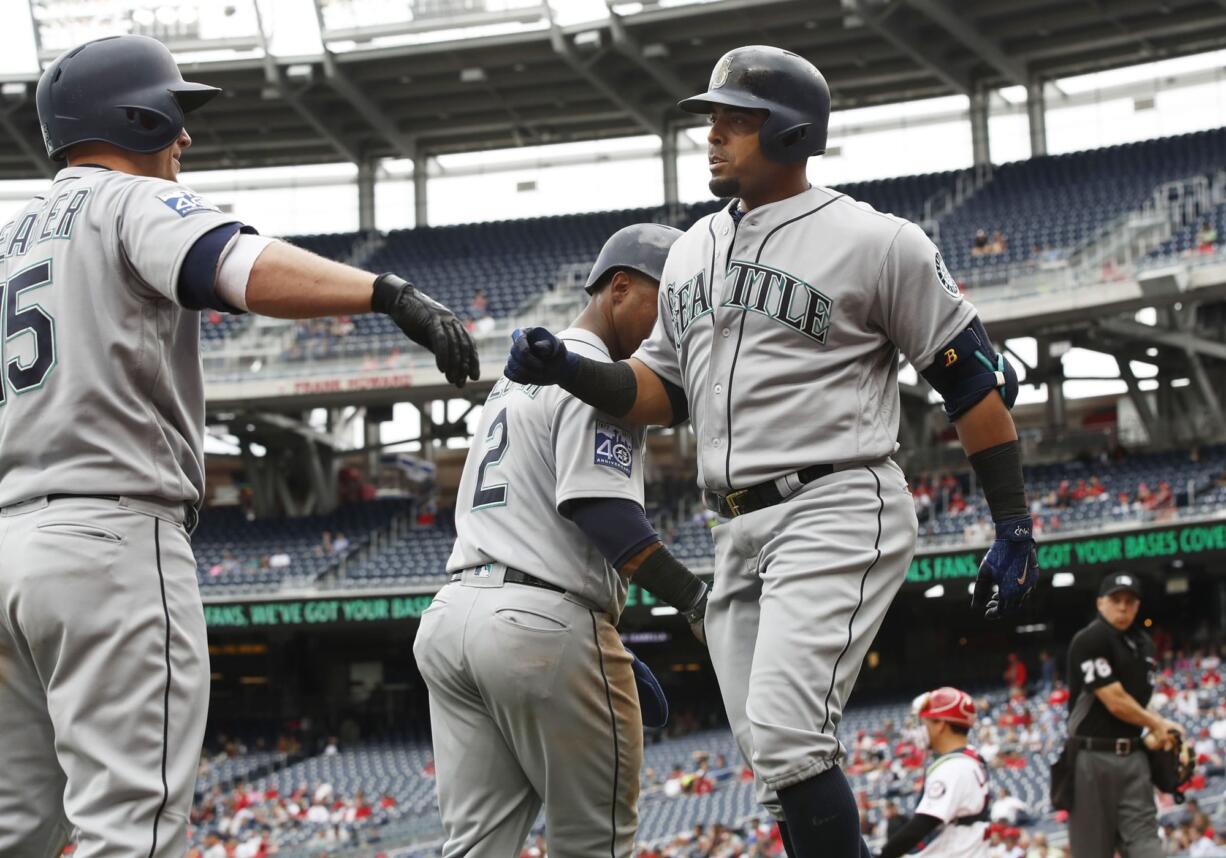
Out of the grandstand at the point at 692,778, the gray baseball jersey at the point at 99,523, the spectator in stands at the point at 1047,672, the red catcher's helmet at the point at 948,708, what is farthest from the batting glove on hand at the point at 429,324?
the spectator in stands at the point at 1047,672

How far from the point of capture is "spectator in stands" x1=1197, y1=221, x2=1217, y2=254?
2411 cm

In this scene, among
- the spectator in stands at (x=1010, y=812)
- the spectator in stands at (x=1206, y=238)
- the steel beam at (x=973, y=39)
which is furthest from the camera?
the steel beam at (x=973, y=39)

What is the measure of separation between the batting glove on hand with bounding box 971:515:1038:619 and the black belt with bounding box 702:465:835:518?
1.45 feet

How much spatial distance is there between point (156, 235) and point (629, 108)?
29.0m

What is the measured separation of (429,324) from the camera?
3039 mm

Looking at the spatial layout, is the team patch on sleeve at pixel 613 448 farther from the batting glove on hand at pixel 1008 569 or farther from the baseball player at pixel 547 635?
the batting glove on hand at pixel 1008 569

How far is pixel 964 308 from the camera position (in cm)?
391

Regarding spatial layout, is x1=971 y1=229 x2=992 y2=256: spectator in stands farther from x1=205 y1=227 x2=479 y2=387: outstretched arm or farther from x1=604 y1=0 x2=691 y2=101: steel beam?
x1=205 y1=227 x2=479 y2=387: outstretched arm

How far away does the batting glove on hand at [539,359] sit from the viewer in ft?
12.5

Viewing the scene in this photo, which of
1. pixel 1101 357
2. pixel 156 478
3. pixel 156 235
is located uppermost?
pixel 156 235

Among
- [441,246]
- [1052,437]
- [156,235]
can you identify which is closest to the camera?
[156,235]

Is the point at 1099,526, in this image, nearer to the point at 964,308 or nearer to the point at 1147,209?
the point at 1147,209

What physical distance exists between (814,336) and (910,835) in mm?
2485

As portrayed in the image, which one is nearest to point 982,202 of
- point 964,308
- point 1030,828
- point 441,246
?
point 441,246
